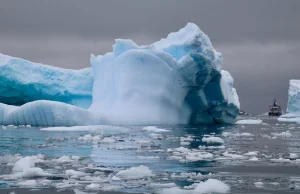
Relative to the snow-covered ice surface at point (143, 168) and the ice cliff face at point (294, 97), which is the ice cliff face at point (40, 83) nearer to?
the snow-covered ice surface at point (143, 168)

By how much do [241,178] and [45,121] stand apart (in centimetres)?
1538

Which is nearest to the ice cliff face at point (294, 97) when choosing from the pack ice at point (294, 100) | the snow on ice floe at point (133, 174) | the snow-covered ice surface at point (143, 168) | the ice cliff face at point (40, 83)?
the pack ice at point (294, 100)

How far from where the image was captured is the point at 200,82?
27.0m

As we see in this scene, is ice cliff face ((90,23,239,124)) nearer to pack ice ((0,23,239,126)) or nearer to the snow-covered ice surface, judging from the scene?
pack ice ((0,23,239,126))

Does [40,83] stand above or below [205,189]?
above

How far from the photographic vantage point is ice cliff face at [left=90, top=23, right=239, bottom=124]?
25734 mm

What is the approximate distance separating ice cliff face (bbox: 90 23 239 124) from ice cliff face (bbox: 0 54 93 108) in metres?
2.24

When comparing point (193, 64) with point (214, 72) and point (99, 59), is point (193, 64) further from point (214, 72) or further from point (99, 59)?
point (99, 59)

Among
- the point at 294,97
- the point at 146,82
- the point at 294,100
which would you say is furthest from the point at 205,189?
the point at 294,100

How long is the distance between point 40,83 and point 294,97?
2836 cm

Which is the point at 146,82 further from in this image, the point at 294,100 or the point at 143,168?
the point at 294,100

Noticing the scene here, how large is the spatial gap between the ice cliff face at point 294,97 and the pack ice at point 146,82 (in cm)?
1907

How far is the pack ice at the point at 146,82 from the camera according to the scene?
25594 mm

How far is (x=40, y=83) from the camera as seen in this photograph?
92.4 feet
